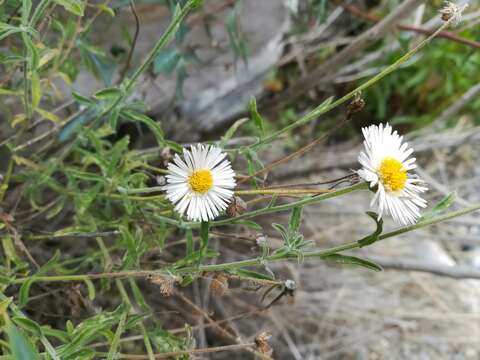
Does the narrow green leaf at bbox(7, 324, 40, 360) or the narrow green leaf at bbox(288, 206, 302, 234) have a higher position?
the narrow green leaf at bbox(288, 206, 302, 234)

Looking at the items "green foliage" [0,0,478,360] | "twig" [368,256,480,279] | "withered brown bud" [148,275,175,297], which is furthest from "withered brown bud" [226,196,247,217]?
"twig" [368,256,480,279]

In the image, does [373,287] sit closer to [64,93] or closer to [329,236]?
[329,236]

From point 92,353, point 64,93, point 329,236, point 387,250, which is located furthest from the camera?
point 387,250

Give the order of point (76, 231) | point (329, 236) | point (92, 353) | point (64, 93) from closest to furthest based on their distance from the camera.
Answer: point (92, 353) → point (76, 231) → point (64, 93) → point (329, 236)

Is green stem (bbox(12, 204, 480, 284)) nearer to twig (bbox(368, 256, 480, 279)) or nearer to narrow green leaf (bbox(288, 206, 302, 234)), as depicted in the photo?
narrow green leaf (bbox(288, 206, 302, 234))

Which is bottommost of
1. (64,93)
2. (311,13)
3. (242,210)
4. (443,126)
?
(242,210)

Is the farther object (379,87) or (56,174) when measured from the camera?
(379,87)

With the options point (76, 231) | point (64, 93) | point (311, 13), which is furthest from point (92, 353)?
point (311, 13)

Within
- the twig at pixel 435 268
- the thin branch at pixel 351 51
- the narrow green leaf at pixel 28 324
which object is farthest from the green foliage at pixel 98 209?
the twig at pixel 435 268
